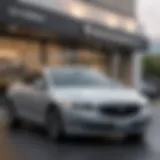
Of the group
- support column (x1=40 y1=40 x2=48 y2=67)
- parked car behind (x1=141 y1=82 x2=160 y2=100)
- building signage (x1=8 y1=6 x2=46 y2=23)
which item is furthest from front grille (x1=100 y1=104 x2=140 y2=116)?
parked car behind (x1=141 y1=82 x2=160 y2=100)

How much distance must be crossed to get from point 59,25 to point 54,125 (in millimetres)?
10767

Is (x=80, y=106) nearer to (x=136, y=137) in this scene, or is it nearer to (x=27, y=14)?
(x=136, y=137)

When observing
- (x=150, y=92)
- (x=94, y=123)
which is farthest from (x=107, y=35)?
(x=94, y=123)

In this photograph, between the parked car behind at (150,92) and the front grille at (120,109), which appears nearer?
the front grille at (120,109)

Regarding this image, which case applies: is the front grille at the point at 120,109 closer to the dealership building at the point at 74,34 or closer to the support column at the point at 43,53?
the dealership building at the point at 74,34

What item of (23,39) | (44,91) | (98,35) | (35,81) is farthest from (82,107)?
(98,35)

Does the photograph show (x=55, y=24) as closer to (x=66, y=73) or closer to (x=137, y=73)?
(x=66, y=73)

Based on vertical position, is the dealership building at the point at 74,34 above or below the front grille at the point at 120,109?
above

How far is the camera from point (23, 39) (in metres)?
24.3

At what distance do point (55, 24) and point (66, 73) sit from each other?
29.3 feet

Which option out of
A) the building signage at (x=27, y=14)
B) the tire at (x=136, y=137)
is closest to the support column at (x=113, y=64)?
the building signage at (x=27, y=14)

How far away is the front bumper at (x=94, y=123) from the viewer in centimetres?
1205

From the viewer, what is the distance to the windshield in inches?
537

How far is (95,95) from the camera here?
12.6 metres
